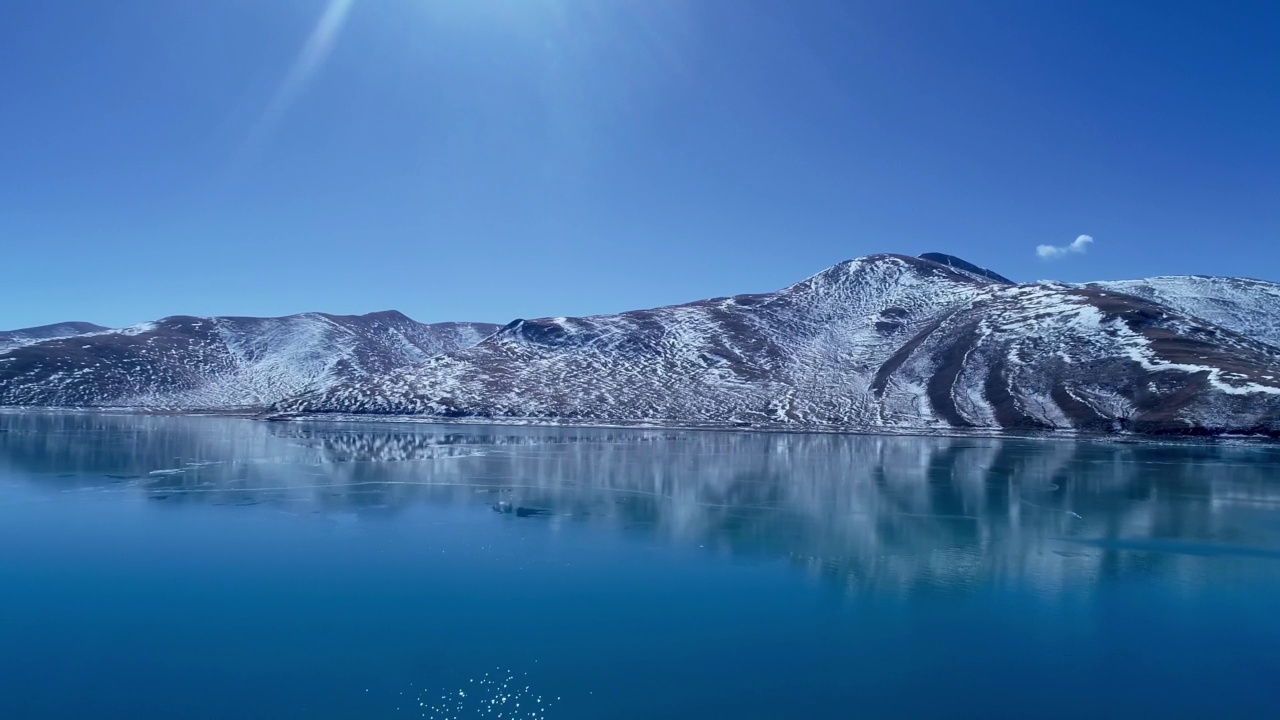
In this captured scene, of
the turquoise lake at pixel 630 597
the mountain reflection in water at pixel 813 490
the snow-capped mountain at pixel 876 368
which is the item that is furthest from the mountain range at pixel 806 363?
the turquoise lake at pixel 630 597

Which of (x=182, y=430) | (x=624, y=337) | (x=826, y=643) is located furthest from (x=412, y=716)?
(x=624, y=337)

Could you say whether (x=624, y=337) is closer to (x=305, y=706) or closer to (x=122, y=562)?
(x=122, y=562)

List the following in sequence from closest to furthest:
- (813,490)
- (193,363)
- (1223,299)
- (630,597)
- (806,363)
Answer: (630,597) < (813,490) < (806,363) < (193,363) < (1223,299)

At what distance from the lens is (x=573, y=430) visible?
9425 centimetres

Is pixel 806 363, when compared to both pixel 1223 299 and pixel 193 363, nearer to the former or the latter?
pixel 1223 299

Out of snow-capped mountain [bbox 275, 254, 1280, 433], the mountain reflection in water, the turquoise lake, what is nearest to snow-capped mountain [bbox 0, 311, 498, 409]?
snow-capped mountain [bbox 275, 254, 1280, 433]

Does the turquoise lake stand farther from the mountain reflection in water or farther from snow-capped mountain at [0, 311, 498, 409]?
snow-capped mountain at [0, 311, 498, 409]

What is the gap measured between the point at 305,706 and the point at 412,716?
7.23ft

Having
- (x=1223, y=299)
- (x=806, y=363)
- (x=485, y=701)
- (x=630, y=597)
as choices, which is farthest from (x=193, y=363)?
(x=1223, y=299)

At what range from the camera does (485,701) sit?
14609mm

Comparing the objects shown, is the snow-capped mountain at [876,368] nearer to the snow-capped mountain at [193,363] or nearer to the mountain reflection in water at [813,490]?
the mountain reflection in water at [813,490]

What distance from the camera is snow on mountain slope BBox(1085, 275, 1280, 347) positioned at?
15888 cm

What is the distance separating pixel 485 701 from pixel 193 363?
17301 centimetres

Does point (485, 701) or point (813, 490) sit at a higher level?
point (813, 490)
